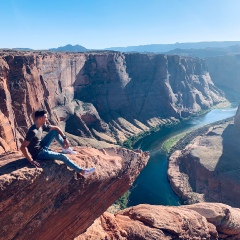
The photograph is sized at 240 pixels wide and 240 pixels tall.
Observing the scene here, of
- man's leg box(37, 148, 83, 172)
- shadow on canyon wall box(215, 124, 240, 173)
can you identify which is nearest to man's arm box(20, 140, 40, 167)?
man's leg box(37, 148, 83, 172)

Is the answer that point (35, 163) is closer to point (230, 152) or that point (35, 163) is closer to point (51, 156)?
point (51, 156)

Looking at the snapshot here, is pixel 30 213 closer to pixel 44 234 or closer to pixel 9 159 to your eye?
pixel 44 234

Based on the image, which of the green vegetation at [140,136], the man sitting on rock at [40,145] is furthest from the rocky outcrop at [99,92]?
the man sitting on rock at [40,145]

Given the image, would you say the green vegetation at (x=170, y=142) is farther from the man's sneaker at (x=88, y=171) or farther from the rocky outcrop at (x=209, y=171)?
the man's sneaker at (x=88, y=171)

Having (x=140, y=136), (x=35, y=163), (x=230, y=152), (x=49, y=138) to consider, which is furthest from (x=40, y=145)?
(x=140, y=136)

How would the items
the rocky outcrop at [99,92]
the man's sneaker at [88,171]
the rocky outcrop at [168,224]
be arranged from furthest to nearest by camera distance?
1. the rocky outcrop at [99,92]
2. the rocky outcrop at [168,224]
3. the man's sneaker at [88,171]

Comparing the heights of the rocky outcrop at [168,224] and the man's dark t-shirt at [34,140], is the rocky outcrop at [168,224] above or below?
below

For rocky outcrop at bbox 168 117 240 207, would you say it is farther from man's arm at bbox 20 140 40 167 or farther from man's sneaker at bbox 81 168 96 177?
man's arm at bbox 20 140 40 167
